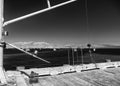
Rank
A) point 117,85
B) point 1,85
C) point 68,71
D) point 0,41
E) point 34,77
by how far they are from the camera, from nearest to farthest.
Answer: point 0,41, point 1,85, point 117,85, point 34,77, point 68,71

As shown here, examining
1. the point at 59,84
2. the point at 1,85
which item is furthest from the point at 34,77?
the point at 1,85

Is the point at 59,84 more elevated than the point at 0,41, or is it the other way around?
the point at 0,41

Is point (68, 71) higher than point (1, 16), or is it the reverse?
Answer: point (1, 16)

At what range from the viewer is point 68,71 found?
12.5 meters

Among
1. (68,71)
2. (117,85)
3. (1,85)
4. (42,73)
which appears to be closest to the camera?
(1,85)

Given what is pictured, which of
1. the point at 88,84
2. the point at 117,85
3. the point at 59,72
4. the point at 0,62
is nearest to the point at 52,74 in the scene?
the point at 59,72

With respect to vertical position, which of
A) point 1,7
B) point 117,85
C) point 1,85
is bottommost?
point 117,85

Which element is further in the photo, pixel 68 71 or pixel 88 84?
pixel 68 71

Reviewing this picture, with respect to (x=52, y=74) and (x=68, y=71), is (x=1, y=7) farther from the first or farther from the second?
(x=68, y=71)

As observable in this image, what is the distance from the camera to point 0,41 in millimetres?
6168

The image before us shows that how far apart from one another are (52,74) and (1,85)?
5.40 meters

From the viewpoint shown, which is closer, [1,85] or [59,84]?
[1,85]

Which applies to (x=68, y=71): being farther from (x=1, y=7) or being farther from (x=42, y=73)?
(x=1, y=7)

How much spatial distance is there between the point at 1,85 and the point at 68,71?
22.4 feet
